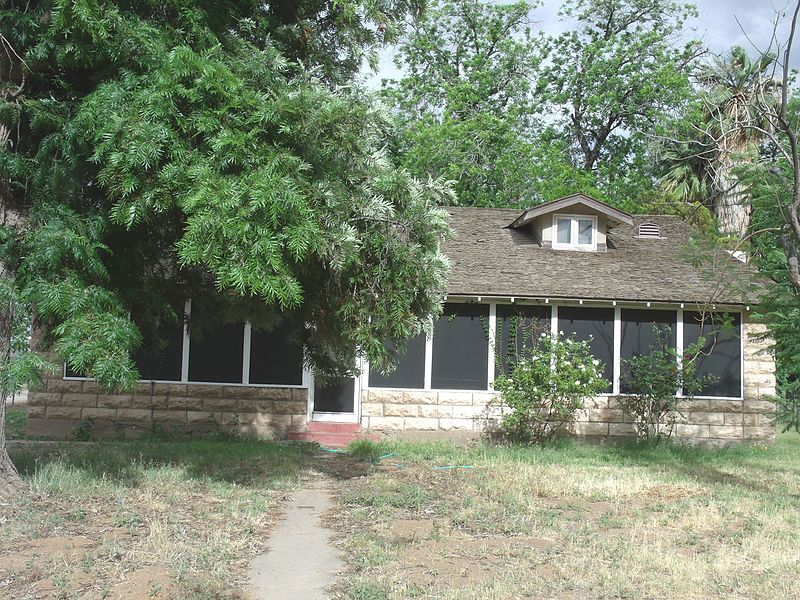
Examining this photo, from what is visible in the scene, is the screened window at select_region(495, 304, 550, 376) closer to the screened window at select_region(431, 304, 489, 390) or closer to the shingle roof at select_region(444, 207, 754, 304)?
the screened window at select_region(431, 304, 489, 390)

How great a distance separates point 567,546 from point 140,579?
3898 millimetres

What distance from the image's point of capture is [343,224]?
308 inches

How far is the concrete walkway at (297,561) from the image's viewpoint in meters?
5.89

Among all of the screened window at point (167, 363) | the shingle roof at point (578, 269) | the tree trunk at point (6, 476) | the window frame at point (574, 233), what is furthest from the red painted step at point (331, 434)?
the tree trunk at point (6, 476)

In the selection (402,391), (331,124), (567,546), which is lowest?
(567,546)

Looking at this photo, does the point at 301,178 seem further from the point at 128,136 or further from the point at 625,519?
the point at 625,519

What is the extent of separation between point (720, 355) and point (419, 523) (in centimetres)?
932

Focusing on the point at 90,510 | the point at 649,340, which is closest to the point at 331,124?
the point at 90,510

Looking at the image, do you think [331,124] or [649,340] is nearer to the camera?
[331,124]

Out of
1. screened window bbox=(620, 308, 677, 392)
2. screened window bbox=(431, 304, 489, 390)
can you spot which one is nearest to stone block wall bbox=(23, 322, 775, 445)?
screened window bbox=(431, 304, 489, 390)

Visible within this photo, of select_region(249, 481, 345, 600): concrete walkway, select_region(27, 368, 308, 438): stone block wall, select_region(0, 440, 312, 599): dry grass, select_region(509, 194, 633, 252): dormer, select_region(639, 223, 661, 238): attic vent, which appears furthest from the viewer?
select_region(639, 223, 661, 238): attic vent

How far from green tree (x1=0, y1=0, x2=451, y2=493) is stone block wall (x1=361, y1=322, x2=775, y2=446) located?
5448 mm

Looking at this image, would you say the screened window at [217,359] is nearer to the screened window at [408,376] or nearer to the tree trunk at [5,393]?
the screened window at [408,376]

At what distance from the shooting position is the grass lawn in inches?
235
